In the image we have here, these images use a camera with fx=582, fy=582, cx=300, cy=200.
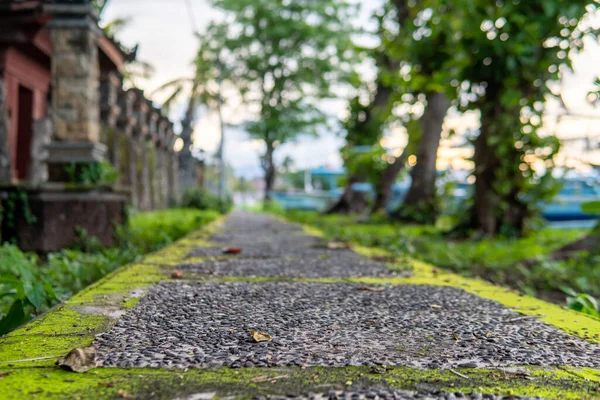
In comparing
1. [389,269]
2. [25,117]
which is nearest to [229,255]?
[389,269]

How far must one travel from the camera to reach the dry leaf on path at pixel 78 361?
4.18 ft

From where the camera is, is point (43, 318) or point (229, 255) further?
point (229, 255)

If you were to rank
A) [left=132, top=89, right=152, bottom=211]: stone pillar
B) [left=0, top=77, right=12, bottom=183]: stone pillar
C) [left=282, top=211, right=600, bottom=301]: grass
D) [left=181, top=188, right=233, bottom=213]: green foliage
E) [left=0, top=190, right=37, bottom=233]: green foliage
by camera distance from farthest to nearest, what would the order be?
[left=181, top=188, right=233, bottom=213]: green foliage, [left=132, top=89, right=152, bottom=211]: stone pillar, [left=0, top=77, right=12, bottom=183]: stone pillar, [left=0, top=190, right=37, bottom=233]: green foliage, [left=282, top=211, right=600, bottom=301]: grass

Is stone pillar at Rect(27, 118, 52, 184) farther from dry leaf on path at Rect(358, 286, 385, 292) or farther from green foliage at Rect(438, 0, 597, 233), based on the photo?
dry leaf on path at Rect(358, 286, 385, 292)

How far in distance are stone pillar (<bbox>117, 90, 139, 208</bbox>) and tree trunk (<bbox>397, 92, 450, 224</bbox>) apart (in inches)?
191

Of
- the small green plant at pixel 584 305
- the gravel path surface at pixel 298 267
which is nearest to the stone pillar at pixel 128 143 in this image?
the gravel path surface at pixel 298 267

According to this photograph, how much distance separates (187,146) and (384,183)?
381 inches

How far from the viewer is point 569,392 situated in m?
1.21

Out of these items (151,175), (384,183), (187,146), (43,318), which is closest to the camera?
(43,318)

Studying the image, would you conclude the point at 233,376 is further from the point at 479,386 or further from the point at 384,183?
the point at 384,183

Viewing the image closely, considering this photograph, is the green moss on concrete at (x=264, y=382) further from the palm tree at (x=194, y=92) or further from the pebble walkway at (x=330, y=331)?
the palm tree at (x=194, y=92)

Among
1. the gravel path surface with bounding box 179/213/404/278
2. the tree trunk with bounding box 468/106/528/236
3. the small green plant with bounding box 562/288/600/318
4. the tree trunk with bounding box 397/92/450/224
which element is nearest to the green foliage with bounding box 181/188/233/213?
the tree trunk with bounding box 397/92/450/224

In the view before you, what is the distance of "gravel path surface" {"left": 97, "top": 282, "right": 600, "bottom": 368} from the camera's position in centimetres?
142

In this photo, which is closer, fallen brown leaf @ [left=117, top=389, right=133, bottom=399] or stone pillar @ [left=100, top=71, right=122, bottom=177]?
fallen brown leaf @ [left=117, top=389, right=133, bottom=399]
